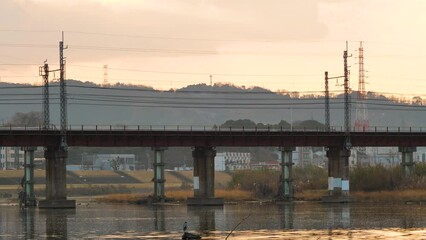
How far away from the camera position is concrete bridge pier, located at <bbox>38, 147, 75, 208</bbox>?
136125 mm

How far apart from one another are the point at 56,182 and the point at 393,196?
4878 cm

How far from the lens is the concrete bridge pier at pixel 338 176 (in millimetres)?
150625

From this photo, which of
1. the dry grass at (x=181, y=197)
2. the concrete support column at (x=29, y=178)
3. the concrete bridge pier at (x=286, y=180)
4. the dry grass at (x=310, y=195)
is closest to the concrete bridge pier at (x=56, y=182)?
the concrete support column at (x=29, y=178)

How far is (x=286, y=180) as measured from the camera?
15425cm

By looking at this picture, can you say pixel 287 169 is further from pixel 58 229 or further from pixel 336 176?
pixel 58 229

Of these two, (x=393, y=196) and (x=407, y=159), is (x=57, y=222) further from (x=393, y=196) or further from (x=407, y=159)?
(x=407, y=159)

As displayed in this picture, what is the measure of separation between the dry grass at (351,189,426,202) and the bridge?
19.3 ft

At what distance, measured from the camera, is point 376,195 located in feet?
516

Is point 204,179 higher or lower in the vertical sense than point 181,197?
higher

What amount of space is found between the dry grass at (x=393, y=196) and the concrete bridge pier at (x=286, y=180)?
393 inches

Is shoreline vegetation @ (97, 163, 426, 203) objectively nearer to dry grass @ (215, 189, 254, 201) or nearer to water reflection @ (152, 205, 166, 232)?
dry grass @ (215, 189, 254, 201)

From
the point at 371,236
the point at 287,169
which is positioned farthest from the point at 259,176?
the point at 371,236

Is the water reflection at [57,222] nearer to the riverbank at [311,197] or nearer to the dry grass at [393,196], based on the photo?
the riverbank at [311,197]

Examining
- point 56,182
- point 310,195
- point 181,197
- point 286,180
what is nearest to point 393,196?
point 310,195
